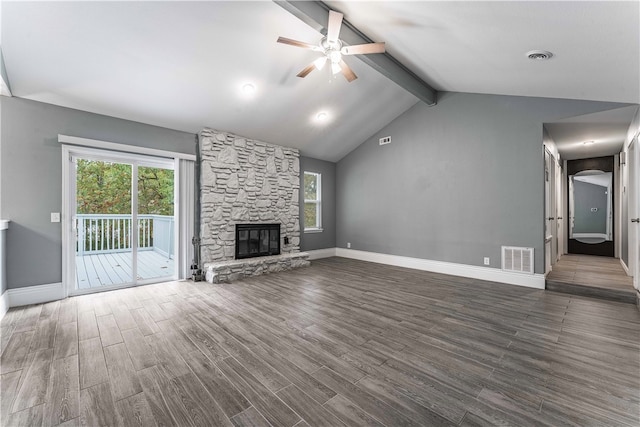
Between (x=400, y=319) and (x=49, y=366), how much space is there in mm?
3166

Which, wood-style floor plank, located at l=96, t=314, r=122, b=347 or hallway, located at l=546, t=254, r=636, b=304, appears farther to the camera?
hallway, located at l=546, t=254, r=636, b=304

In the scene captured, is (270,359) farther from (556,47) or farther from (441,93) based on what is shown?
(441,93)

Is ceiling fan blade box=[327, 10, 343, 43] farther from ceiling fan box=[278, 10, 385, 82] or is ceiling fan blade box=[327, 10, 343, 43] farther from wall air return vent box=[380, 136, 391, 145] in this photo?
A: wall air return vent box=[380, 136, 391, 145]

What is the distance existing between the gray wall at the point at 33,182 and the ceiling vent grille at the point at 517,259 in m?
6.79

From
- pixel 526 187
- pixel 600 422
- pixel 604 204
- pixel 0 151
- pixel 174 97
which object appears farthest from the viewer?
pixel 604 204

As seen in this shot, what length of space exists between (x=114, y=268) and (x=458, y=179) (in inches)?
258

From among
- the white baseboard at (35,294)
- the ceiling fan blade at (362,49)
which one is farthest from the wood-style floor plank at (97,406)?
the ceiling fan blade at (362,49)

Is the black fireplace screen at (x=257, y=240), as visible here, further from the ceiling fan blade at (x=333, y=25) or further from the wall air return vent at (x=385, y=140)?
the ceiling fan blade at (x=333, y=25)

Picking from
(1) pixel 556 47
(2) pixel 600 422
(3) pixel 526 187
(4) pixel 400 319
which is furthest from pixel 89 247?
(3) pixel 526 187

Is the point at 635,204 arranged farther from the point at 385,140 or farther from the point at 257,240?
the point at 257,240

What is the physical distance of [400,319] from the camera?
3.03 m

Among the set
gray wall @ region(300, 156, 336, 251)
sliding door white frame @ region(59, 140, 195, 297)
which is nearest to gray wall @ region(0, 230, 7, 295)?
sliding door white frame @ region(59, 140, 195, 297)

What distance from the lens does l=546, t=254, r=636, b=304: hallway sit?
3688 millimetres

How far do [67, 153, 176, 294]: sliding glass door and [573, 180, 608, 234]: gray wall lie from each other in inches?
361
